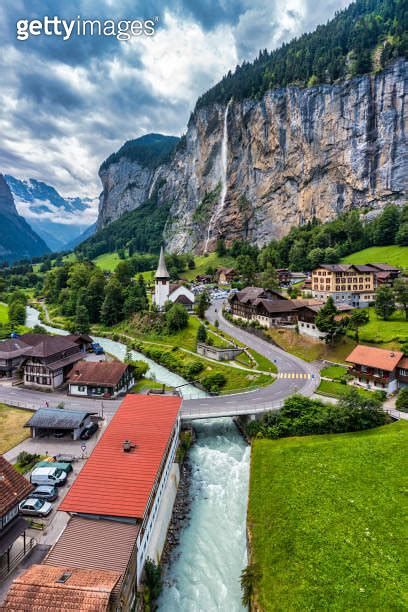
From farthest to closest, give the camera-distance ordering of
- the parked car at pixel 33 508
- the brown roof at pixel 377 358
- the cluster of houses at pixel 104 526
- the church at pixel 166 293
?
the church at pixel 166 293, the brown roof at pixel 377 358, the parked car at pixel 33 508, the cluster of houses at pixel 104 526

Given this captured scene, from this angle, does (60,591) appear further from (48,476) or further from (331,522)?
(331,522)

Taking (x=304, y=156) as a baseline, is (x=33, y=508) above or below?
below

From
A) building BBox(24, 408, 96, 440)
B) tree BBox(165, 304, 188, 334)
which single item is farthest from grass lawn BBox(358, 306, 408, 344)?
building BBox(24, 408, 96, 440)

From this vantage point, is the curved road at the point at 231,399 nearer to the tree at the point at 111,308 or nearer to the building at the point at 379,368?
the building at the point at 379,368

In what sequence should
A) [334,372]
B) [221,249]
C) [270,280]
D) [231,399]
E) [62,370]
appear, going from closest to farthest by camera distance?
[231,399]
[334,372]
[62,370]
[270,280]
[221,249]

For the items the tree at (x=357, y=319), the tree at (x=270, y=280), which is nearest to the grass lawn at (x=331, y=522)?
the tree at (x=357, y=319)

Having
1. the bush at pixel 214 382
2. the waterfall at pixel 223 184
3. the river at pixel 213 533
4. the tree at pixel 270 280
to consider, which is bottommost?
the river at pixel 213 533

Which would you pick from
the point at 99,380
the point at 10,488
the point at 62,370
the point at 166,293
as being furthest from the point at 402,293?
the point at 10,488
